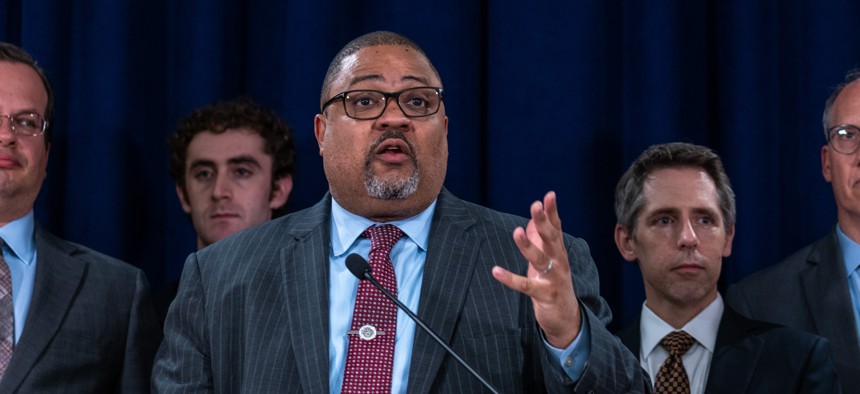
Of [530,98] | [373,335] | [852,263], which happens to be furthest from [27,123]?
[852,263]

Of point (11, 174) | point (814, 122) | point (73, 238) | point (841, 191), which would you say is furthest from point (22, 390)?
point (814, 122)

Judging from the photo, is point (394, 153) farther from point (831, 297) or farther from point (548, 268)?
point (831, 297)

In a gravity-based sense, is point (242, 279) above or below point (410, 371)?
above

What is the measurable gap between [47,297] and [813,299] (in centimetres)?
170

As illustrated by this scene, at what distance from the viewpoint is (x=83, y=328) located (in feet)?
7.34

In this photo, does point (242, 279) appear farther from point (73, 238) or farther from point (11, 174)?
point (73, 238)

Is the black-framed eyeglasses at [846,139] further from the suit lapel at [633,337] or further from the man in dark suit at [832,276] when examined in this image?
the suit lapel at [633,337]

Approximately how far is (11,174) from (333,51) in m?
1.04

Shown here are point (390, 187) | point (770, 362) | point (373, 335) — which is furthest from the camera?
point (770, 362)

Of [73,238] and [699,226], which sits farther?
[73,238]

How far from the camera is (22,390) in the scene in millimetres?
2117

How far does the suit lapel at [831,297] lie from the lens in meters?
2.52

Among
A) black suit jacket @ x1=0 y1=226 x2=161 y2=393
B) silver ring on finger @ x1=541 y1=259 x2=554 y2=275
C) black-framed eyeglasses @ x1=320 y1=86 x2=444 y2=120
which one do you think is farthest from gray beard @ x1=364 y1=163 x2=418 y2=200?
black suit jacket @ x1=0 y1=226 x2=161 y2=393

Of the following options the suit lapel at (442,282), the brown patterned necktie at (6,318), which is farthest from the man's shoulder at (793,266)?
the brown patterned necktie at (6,318)
